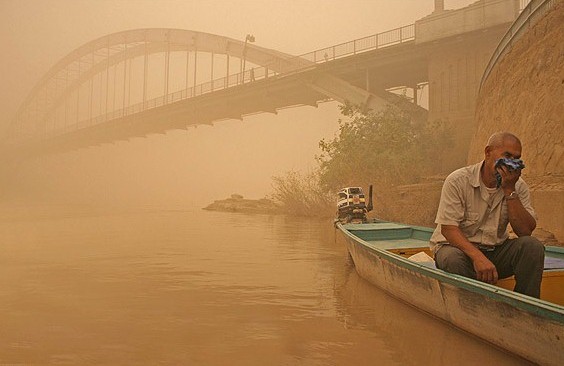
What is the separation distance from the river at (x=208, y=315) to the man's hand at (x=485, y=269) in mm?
623

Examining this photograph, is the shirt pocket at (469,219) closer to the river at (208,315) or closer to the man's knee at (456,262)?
the man's knee at (456,262)

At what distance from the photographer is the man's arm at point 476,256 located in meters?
3.55

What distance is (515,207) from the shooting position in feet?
11.5

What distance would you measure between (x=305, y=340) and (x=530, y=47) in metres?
10.8

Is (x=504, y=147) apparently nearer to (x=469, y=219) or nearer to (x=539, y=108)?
(x=469, y=219)

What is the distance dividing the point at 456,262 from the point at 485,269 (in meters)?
0.26

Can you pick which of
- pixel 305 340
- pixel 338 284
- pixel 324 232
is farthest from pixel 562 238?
pixel 324 232

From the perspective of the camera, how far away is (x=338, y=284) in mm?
6629

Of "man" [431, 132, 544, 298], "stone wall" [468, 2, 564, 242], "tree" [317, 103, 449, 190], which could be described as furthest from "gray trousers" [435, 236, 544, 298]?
"tree" [317, 103, 449, 190]

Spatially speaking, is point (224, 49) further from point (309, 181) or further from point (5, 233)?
point (5, 233)

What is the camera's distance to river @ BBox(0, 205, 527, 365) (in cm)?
366

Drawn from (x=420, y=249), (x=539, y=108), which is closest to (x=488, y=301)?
(x=420, y=249)

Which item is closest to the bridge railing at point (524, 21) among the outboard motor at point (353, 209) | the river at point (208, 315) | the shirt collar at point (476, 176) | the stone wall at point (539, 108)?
the stone wall at point (539, 108)

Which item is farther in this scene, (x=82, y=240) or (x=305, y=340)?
(x=82, y=240)
